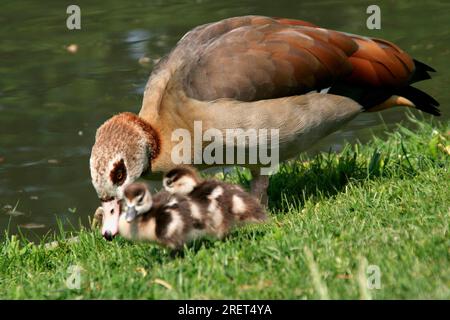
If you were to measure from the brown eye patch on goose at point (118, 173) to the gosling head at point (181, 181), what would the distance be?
0.59 m

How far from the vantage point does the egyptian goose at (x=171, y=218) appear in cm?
545

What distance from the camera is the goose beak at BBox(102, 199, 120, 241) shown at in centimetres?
582

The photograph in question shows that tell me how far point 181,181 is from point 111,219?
0.54 m

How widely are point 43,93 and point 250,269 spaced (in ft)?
26.3

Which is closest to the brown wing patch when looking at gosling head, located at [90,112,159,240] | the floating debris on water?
gosling head, located at [90,112,159,240]

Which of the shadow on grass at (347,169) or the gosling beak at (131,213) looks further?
the shadow on grass at (347,169)

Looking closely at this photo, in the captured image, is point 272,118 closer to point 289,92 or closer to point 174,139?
point 289,92

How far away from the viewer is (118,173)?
6457 millimetres
